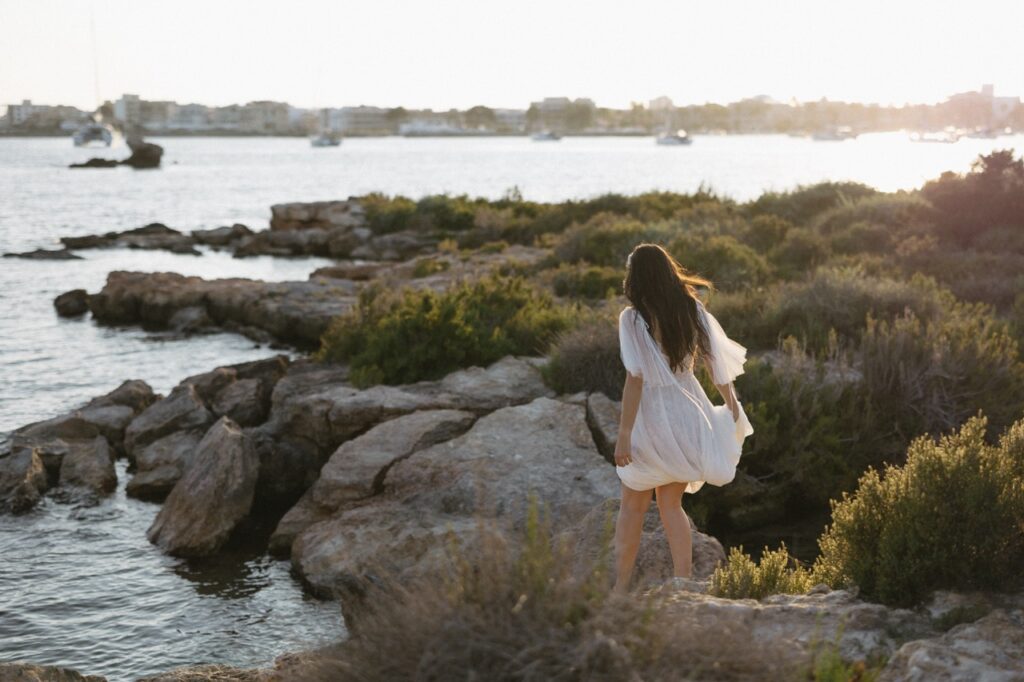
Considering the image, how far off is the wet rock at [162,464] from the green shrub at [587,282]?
294 inches

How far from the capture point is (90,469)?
12109 mm

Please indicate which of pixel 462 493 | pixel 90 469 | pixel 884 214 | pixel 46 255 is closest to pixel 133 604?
pixel 462 493

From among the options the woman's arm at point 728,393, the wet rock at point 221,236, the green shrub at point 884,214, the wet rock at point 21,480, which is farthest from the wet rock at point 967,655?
the wet rock at point 221,236

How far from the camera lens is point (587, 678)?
3.14 meters

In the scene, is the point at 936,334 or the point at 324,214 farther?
the point at 324,214

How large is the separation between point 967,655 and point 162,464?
32.4ft

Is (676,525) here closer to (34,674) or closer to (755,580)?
(755,580)

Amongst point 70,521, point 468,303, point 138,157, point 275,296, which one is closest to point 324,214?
point 275,296

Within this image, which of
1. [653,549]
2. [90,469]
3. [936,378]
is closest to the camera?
[653,549]

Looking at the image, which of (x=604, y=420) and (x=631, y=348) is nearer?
(x=631, y=348)

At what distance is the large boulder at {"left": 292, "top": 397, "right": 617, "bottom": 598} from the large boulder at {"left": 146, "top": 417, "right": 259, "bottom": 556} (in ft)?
3.72

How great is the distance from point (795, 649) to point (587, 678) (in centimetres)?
100

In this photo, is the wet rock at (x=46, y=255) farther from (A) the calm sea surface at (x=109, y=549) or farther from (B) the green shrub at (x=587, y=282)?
(B) the green shrub at (x=587, y=282)

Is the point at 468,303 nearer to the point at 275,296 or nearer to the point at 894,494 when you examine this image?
the point at 894,494
